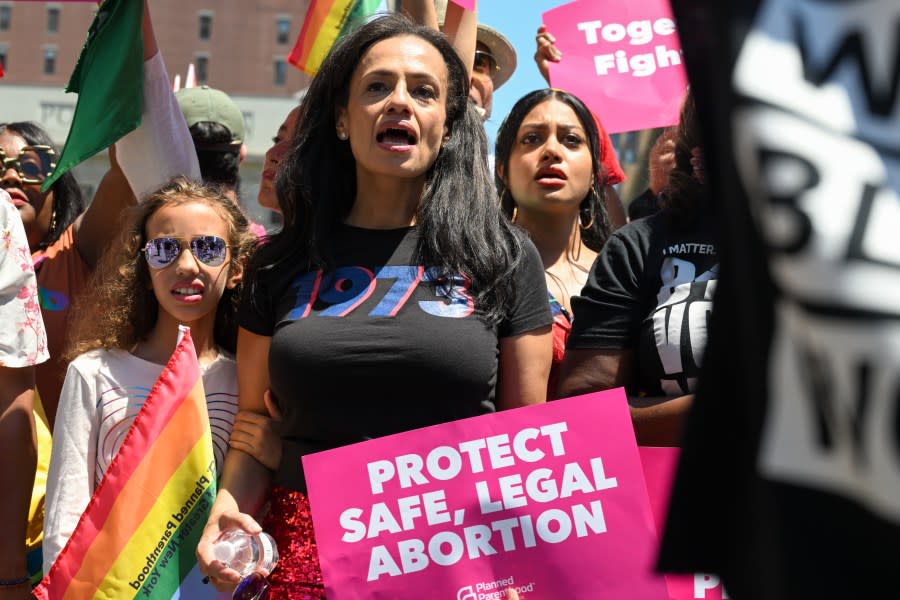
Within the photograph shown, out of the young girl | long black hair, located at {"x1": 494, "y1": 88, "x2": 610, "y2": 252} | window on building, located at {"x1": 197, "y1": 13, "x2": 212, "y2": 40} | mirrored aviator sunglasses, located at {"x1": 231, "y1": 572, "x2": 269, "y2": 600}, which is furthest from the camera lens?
window on building, located at {"x1": 197, "y1": 13, "x2": 212, "y2": 40}

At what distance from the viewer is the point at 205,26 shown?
76938mm

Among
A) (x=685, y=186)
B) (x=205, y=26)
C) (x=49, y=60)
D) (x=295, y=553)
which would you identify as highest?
(x=685, y=186)

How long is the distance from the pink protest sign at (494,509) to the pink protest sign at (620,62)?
2.34m

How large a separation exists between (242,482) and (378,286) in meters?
0.56

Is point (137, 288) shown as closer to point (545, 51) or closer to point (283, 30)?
point (545, 51)

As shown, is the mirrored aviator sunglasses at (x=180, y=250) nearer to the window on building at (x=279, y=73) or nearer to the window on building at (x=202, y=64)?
the window on building at (x=279, y=73)

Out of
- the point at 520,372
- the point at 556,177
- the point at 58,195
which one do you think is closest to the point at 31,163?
the point at 58,195

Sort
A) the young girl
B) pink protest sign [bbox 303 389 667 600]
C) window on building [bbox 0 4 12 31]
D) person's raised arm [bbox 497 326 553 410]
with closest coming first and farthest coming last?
pink protest sign [bbox 303 389 667 600] < person's raised arm [bbox 497 326 553 410] < the young girl < window on building [bbox 0 4 12 31]

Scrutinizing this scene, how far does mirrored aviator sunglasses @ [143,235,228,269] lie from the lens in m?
3.45

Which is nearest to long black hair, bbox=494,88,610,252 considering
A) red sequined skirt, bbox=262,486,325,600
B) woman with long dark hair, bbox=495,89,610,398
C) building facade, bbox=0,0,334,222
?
woman with long dark hair, bbox=495,89,610,398

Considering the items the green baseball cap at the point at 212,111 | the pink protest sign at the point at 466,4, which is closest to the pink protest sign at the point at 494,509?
the pink protest sign at the point at 466,4

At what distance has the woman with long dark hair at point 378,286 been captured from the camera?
2633mm

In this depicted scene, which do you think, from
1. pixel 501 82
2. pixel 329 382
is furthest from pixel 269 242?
pixel 501 82

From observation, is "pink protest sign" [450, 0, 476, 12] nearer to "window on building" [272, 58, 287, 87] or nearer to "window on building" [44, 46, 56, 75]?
"window on building" [272, 58, 287, 87]
